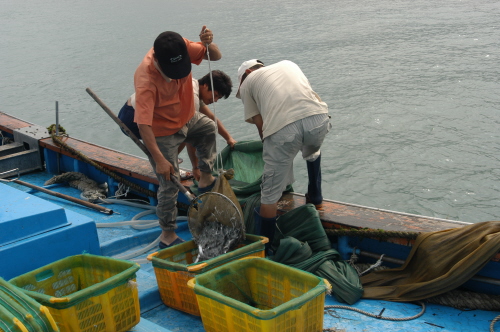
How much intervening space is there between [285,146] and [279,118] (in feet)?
0.66

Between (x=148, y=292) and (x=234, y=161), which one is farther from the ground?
(x=234, y=161)

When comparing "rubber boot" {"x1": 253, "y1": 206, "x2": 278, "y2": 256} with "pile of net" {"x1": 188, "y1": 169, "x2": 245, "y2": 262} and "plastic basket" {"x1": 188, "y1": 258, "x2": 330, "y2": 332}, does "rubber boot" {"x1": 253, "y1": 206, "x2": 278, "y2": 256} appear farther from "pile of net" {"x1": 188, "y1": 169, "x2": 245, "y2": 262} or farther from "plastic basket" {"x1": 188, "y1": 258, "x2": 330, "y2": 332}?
"plastic basket" {"x1": 188, "y1": 258, "x2": 330, "y2": 332}

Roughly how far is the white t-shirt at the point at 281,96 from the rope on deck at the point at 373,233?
0.86 meters

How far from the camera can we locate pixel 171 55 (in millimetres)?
3379

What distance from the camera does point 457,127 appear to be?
9406 millimetres

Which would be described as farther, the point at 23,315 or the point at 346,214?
the point at 346,214

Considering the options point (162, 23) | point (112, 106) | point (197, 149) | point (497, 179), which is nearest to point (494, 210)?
point (497, 179)

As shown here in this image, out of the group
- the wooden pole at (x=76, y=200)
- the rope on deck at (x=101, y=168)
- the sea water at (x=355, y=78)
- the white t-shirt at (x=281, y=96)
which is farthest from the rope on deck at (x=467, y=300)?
the sea water at (x=355, y=78)

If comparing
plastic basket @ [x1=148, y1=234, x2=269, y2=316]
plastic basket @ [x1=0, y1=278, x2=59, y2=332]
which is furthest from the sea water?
plastic basket @ [x1=0, y1=278, x2=59, y2=332]

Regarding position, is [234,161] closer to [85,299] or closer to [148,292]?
[148,292]

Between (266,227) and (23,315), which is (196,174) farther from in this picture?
(23,315)

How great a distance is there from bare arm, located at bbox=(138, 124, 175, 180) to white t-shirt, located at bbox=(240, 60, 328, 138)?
28.1 inches

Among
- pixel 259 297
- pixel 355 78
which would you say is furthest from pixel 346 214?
pixel 355 78

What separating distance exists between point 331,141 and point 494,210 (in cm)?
335
